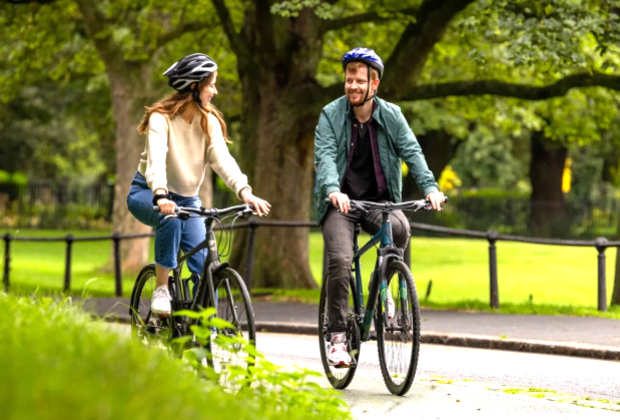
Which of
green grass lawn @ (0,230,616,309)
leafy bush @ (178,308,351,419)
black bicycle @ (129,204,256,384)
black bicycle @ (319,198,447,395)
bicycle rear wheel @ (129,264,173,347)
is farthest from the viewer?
green grass lawn @ (0,230,616,309)

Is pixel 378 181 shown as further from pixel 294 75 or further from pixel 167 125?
pixel 294 75

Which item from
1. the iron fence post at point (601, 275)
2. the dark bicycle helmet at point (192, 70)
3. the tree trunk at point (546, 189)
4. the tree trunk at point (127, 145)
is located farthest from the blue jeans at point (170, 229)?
the tree trunk at point (546, 189)

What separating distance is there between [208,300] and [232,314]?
0.27m

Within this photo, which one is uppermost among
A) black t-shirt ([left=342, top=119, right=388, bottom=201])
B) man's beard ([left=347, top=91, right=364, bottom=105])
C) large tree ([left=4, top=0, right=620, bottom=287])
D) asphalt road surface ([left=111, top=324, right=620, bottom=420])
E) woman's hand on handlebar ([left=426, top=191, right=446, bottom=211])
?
large tree ([left=4, top=0, right=620, bottom=287])

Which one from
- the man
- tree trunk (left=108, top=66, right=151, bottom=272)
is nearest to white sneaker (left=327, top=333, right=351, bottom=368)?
the man

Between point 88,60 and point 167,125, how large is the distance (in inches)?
724

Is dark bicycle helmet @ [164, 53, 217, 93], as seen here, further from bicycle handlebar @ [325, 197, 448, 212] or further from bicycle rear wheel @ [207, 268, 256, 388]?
bicycle rear wheel @ [207, 268, 256, 388]

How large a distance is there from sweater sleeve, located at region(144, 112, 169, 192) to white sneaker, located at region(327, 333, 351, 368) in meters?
1.37

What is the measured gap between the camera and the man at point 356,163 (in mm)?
6730

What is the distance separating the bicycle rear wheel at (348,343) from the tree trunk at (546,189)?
31.5m

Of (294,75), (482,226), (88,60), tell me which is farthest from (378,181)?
(482,226)

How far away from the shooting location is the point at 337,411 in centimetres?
462

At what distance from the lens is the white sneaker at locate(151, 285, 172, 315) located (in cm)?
680

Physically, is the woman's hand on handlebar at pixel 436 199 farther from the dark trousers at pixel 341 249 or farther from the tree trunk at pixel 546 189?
the tree trunk at pixel 546 189
